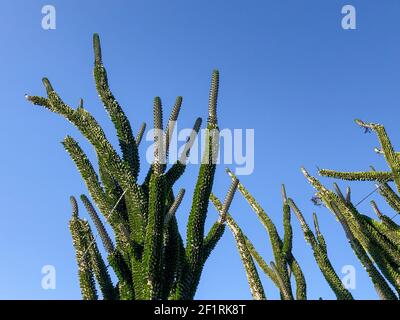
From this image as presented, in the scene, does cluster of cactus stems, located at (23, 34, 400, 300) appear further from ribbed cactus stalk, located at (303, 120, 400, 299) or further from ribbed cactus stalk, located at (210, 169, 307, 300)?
ribbed cactus stalk, located at (303, 120, 400, 299)

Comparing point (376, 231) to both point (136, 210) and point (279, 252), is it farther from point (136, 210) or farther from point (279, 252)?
point (136, 210)

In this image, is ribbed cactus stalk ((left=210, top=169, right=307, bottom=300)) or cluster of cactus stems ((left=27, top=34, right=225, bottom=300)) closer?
cluster of cactus stems ((left=27, top=34, right=225, bottom=300))

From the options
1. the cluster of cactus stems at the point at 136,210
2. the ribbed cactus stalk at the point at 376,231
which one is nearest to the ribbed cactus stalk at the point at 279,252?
the ribbed cactus stalk at the point at 376,231

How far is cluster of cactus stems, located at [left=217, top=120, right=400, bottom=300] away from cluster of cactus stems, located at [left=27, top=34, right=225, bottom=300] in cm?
239

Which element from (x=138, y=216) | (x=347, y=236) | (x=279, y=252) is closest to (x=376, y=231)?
(x=347, y=236)

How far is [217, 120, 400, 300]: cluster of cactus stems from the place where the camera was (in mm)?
9242

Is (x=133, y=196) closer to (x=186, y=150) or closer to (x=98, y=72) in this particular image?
(x=186, y=150)

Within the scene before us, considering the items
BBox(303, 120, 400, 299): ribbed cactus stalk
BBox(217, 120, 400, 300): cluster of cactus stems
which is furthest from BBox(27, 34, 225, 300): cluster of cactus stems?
BBox(303, 120, 400, 299): ribbed cactus stalk

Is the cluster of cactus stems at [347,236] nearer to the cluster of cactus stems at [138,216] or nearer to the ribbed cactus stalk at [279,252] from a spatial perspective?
the ribbed cactus stalk at [279,252]

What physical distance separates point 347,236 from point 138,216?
15.9 ft

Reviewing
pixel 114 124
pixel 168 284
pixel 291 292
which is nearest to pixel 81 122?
pixel 114 124

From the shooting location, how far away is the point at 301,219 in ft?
34.4
